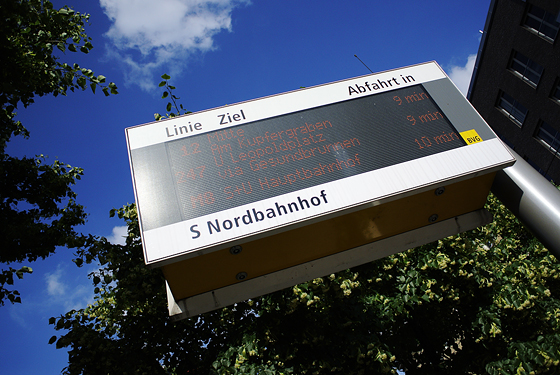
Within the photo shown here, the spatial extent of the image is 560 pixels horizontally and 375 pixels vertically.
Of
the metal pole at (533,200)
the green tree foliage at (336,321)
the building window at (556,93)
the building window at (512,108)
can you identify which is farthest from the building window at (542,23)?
the metal pole at (533,200)

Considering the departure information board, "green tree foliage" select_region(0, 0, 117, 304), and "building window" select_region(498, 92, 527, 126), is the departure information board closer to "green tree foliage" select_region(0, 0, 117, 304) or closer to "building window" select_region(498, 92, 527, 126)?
"green tree foliage" select_region(0, 0, 117, 304)

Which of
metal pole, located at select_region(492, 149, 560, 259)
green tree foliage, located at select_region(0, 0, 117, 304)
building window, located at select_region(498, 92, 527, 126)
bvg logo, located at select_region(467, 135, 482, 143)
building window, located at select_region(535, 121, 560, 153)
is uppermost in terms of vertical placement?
building window, located at select_region(498, 92, 527, 126)

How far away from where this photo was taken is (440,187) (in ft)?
12.1

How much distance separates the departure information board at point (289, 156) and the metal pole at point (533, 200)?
41 centimetres

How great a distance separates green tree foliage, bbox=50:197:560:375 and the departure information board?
10.6 ft

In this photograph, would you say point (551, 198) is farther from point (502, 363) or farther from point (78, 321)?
point (78, 321)

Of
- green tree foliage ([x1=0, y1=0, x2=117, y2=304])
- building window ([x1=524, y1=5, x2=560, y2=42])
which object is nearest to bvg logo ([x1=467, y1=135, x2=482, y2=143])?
green tree foliage ([x1=0, y1=0, x2=117, y2=304])

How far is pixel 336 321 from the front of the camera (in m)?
6.71

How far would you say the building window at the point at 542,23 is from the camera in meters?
17.9

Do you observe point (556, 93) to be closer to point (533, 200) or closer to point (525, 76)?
point (525, 76)

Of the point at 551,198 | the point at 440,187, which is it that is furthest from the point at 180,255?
the point at 551,198

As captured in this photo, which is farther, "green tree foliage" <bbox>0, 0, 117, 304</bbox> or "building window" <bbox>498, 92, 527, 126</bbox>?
"building window" <bbox>498, 92, 527, 126</bbox>

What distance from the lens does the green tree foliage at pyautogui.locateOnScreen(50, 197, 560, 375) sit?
20.4 ft

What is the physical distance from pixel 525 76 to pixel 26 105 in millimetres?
23811
